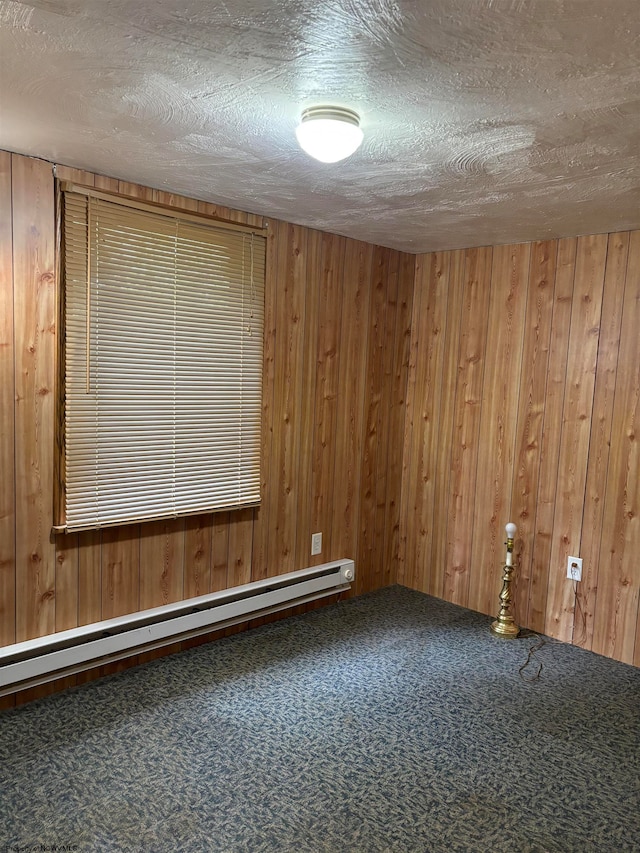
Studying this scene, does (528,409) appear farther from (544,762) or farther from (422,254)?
(544,762)

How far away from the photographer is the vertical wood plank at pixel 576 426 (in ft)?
10.9

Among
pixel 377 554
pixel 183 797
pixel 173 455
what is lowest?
pixel 183 797

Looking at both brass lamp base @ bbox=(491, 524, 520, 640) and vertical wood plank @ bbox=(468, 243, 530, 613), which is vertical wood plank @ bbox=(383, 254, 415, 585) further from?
brass lamp base @ bbox=(491, 524, 520, 640)

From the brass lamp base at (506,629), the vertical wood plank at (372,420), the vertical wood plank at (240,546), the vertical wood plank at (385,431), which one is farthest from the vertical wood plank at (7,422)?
the brass lamp base at (506,629)

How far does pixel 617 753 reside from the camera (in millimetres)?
2418

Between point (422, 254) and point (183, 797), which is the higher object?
point (422, 254)

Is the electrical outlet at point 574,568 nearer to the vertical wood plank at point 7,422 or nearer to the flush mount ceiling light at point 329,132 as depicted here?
the flush mount ceiling light at point 329,132

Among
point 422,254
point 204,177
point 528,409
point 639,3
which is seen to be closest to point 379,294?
point 422,254

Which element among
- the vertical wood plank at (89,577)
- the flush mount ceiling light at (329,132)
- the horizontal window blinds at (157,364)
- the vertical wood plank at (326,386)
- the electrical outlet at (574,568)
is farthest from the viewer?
the vertical wood plank at (326,386)

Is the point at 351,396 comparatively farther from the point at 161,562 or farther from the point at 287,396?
the point at 161,562

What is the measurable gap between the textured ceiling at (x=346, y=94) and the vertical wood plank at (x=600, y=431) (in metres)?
0.44

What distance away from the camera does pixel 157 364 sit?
9.53ft

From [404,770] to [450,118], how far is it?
2.26 meters

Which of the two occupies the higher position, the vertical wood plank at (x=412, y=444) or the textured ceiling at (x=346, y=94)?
the textured ceiling at (x=346, y=94)
